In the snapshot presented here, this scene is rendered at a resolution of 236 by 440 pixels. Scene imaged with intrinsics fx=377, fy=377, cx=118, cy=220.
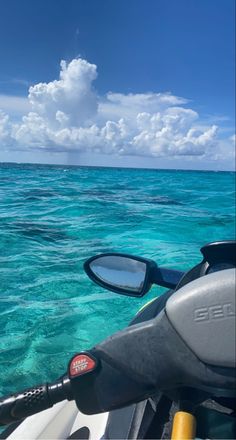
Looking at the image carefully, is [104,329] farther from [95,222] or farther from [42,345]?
[95,222]

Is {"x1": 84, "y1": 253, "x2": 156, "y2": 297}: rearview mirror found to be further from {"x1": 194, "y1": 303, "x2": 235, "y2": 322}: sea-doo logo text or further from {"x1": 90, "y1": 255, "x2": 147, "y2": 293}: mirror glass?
{"x1": 194, "y1": 303, "x2": 235, "y2": 322}: sea-doo logo text

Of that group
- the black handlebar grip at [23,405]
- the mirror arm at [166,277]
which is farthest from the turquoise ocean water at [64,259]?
the black handlebar grip at [23,405]

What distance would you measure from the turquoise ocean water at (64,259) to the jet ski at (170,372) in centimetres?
233

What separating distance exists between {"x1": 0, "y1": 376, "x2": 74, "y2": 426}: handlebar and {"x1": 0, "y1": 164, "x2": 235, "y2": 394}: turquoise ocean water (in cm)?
232

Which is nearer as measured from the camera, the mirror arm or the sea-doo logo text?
the sea-doo logo text

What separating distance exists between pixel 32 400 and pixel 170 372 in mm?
299

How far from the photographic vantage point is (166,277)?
1.23 meters

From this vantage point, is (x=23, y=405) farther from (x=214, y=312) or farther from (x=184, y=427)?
(x=214, y=312)

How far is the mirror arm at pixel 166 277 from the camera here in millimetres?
1188

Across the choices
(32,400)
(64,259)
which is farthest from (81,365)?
(64,259)

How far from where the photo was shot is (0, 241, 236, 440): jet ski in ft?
2.14

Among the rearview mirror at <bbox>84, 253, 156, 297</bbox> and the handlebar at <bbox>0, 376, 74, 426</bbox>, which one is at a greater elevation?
the rearview mirror at <bbox>84, 253, 156, 297</bbox>

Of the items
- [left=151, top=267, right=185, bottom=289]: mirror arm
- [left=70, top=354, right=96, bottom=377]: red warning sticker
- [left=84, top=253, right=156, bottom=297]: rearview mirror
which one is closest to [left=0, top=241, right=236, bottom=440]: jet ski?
[left=70, top=354, right=96, bottom=377]: red warning sticker

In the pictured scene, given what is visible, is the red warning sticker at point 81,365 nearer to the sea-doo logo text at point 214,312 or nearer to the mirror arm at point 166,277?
the sea-doo logo text at point 214,312
